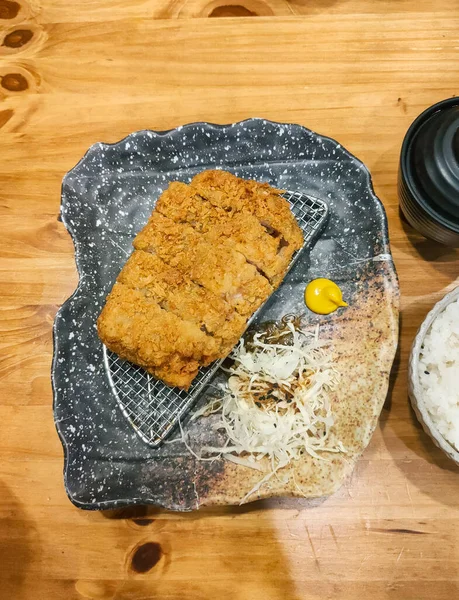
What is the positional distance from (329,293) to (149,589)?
2052mm

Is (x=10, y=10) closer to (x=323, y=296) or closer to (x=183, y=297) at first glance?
(x=183, y=297)

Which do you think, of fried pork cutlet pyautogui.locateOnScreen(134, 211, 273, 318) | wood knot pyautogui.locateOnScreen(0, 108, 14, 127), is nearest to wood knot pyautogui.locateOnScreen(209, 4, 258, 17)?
wood knot pyautogui.locateOnScreen(0, 108, 14, 127)

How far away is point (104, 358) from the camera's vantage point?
2850 mm

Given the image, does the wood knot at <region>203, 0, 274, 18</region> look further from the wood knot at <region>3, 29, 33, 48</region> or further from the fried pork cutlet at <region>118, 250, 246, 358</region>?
the fried pork cutlet at <region>118, 250, 246, 358</region>

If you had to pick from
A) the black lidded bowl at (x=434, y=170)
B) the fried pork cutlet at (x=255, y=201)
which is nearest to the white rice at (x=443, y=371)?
the black lidded bowl at (x=434, y=170)

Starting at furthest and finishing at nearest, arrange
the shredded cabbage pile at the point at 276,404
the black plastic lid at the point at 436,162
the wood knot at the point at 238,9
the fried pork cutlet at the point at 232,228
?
the wood knot at the point at 238,9
the shredded cabbage pile at the point at 276,404
the fried pork cutlet at the point at 232,228
the black plastic lid at the point at 436,162

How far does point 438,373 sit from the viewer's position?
8.43ft

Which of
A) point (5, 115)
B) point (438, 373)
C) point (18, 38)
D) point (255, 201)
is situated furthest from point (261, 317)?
point (18, 38)

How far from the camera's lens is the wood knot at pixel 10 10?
3.52 meters

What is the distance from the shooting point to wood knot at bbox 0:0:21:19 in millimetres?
3518

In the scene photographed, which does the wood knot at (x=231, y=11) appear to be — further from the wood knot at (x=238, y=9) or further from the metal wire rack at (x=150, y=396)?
the metal wire rack at (x=150, y=396)

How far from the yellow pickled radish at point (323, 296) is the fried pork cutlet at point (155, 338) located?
0.73 m

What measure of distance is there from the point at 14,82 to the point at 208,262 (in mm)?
2200

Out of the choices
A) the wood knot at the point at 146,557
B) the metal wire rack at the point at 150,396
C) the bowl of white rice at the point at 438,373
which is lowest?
the wood knot at the point at 146,557
